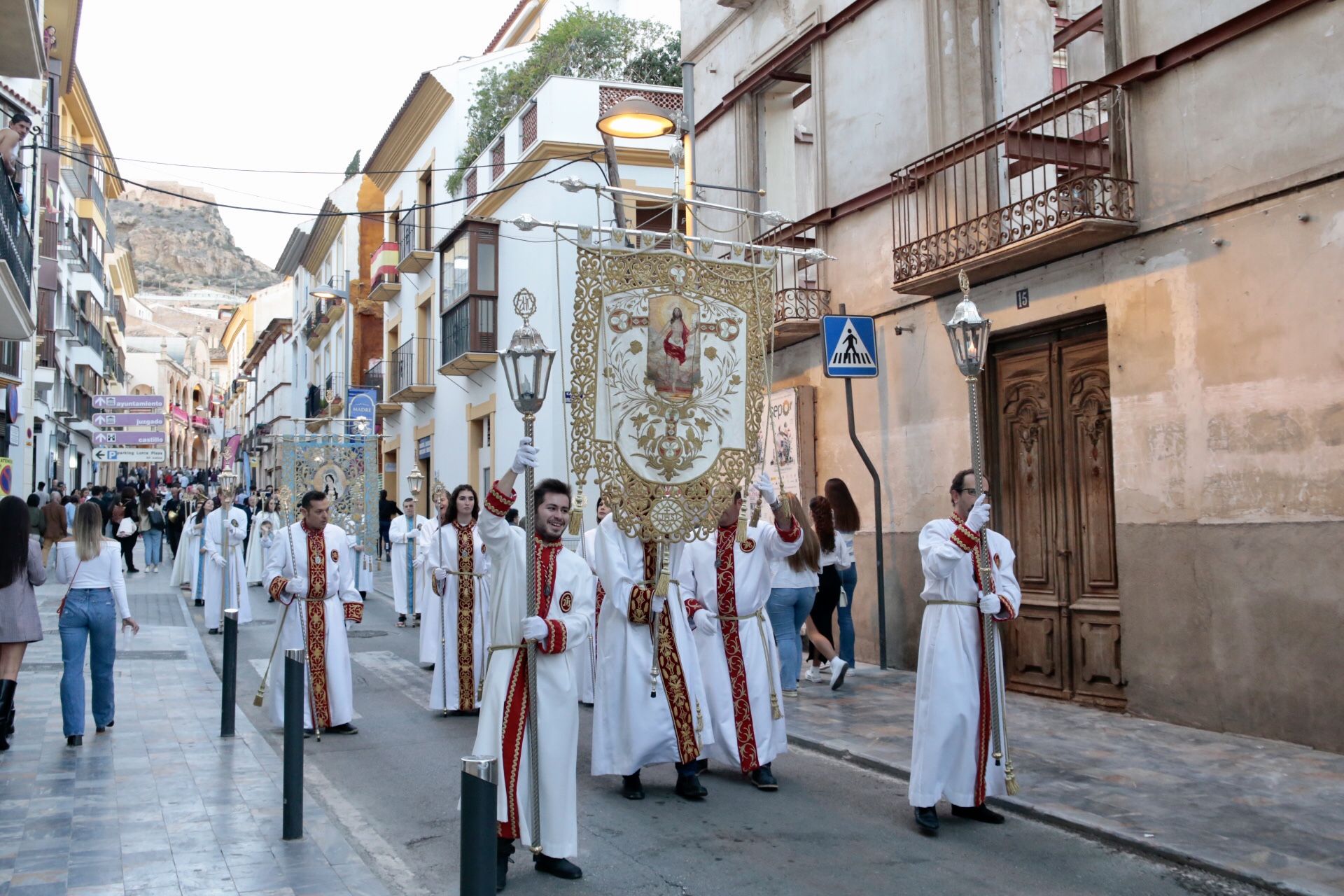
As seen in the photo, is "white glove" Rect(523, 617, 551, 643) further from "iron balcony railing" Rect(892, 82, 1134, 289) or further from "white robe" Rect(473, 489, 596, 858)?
"iron balcony railing" Rect(892, 82, 1134, 289)

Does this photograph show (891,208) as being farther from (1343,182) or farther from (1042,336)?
(1343,182)

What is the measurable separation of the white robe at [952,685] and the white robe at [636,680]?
1366mm

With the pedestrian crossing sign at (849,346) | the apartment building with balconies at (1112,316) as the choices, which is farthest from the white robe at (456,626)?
the apartment building with balconies at (1112,316)

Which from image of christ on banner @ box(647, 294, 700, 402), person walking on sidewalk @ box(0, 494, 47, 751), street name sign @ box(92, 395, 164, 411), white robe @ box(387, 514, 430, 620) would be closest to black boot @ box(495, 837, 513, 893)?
image of christ on banner @ box(647, 294, 700, 402)

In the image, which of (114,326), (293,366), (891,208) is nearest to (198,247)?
(114,326)

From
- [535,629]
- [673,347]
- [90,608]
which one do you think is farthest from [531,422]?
[90,608]

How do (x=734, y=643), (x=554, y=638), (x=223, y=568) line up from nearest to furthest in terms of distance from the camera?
(x=554, y=638)
(x=734, y=643)
(x=223, y=568)

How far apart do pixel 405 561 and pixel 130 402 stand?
10047 millimetres

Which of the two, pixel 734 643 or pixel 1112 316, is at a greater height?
pixel 1112 316

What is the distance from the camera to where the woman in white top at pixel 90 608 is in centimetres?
820

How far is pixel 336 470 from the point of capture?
16.6 meters

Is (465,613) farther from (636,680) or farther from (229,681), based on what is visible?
(636,680)

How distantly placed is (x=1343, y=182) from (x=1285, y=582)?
2551 mm

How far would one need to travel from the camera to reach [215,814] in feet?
20.2
